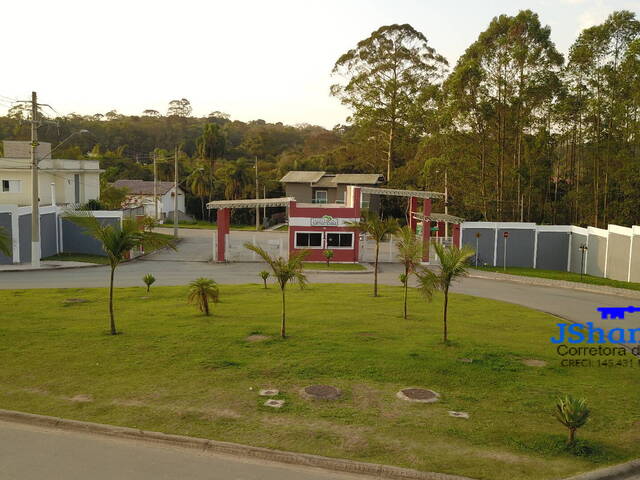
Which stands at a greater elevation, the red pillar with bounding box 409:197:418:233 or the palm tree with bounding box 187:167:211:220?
the palm tree with bounding box 187:167:211:220

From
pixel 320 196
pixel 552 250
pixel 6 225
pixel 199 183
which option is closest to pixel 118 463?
pixel 6 225

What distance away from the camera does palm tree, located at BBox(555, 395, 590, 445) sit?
8.94m

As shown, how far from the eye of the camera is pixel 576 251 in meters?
34.0

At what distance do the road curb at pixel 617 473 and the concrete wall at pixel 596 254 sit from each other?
24.7 metres

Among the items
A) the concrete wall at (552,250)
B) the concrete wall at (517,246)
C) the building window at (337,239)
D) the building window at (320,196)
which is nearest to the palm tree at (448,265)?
the building window at (337,239)

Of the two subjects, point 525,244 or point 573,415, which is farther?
point 525,244

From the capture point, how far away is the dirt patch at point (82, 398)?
419 inches

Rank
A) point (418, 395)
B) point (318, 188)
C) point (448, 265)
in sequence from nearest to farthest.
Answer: point (418, 395), point (448, 265), point (318, 188)

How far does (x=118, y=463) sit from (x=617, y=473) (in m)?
6.93

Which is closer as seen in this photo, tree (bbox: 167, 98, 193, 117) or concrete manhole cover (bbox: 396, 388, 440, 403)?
concrete manhole cover (bbox: 396, 388, 440, 403)

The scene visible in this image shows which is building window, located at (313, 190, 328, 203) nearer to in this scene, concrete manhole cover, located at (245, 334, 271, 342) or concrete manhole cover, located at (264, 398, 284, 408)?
concrete manhole cover, located at (245, 334, 271, 342)

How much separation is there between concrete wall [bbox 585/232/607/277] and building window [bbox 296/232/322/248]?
48.5 ft

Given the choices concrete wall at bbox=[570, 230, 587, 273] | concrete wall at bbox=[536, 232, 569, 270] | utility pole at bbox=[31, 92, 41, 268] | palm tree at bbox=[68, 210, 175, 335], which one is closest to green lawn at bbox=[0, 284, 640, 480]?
palm tree at bbox=[68, 210, 175, 335]

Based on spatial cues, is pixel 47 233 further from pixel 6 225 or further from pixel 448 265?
pixel 448 265
